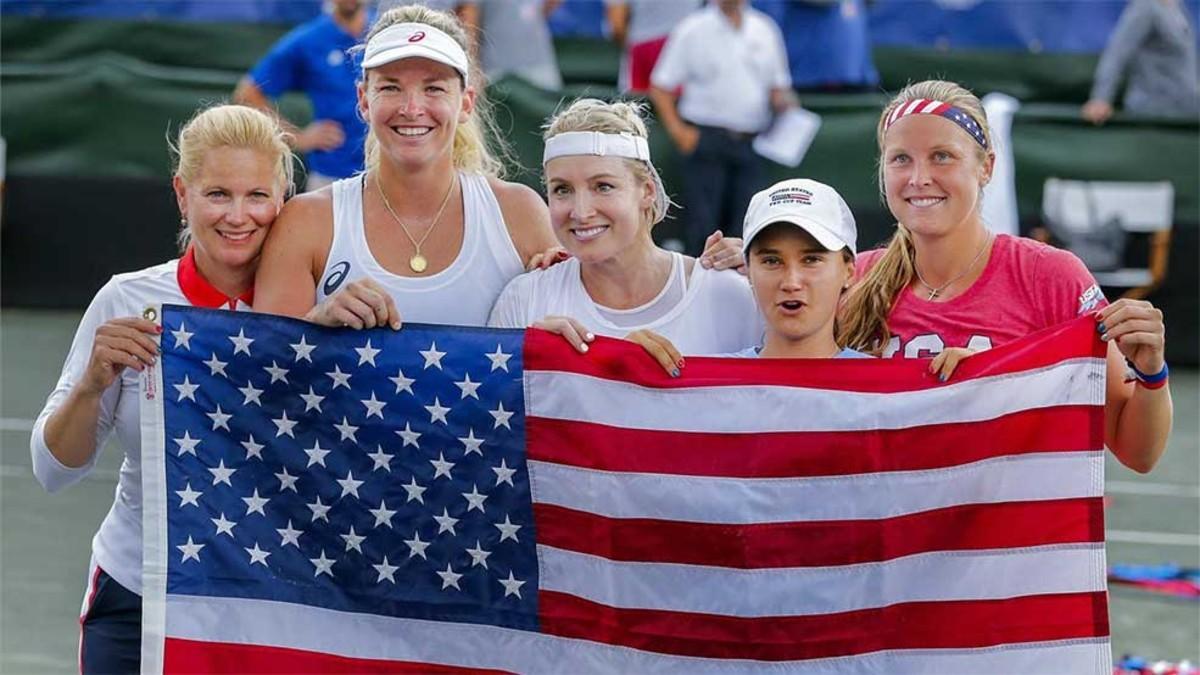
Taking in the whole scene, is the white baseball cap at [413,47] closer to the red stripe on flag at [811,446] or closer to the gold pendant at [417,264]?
the gold pendant at [417,264]

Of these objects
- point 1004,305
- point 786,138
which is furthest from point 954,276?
point 786,138

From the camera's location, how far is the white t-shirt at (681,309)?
4.52 meters

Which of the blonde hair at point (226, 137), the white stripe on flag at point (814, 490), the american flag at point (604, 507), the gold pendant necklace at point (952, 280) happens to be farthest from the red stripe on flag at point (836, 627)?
the blonde hair at point (226, 137)

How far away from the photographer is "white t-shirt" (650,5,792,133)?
12570mm

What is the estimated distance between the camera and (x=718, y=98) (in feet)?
41.4

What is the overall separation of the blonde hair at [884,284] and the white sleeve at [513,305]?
0.78 m

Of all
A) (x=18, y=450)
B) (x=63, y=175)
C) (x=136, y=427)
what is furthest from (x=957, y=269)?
(x=63, y=175)

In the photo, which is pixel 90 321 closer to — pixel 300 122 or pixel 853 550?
pixel 853 550

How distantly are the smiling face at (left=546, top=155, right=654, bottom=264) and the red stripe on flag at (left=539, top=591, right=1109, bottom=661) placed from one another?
0.84m

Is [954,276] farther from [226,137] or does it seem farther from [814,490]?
[226,137]

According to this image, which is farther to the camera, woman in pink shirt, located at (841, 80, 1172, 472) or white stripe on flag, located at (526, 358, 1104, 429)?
woman in pink shirt, located at (841, 80, 1172, 472)

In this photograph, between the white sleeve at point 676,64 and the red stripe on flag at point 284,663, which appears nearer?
the red stripe on flag at point 284,663

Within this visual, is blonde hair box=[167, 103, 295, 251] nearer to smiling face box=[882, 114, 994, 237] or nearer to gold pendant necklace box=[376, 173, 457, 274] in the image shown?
gold pendant necklace box=[376, 173, 457, 274]

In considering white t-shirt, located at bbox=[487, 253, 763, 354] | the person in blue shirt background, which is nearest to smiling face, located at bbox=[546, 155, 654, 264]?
white t-shirt, located at bbox=[487, 253, 763, 354]
